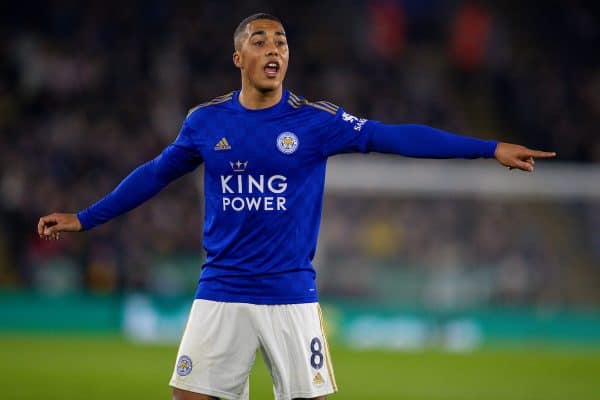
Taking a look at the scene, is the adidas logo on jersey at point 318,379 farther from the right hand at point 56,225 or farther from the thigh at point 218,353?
the right hand at point 56,225

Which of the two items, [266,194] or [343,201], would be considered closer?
[266,194]

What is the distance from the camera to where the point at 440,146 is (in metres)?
5.52

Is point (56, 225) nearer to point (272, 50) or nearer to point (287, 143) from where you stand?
point (287, 143)

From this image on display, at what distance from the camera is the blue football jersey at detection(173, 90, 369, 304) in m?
5.61

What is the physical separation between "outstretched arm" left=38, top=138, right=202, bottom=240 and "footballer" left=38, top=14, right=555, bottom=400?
0.18 meters

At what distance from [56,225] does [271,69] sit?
132cm

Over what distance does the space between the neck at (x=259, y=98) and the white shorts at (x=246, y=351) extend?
0.94 metres

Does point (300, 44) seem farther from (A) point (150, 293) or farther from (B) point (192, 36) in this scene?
(A) point (150, 293)

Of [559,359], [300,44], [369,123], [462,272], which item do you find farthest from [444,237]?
[369,123]

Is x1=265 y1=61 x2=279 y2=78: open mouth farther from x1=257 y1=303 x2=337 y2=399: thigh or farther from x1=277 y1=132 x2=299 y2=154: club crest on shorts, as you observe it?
x1=257 y1=303 x2=337 y2=399: thigh

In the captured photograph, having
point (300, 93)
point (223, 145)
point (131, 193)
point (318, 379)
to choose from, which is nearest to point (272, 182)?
point (223, 145)

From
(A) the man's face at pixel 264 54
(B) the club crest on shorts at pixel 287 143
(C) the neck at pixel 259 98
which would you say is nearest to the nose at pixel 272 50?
(A) the man's face at pixel 264 54

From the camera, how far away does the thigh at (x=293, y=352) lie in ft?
18.2

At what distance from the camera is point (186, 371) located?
5.57m
